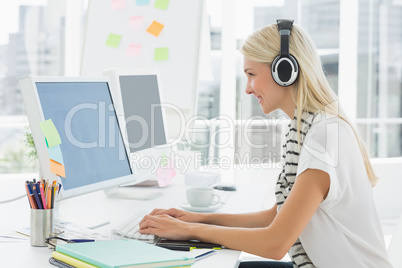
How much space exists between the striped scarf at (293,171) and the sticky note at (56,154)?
0.57m

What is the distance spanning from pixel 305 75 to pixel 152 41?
5.00ft

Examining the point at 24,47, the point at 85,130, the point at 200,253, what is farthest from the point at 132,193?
the point at 24,47

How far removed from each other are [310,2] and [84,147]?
311 centimetres

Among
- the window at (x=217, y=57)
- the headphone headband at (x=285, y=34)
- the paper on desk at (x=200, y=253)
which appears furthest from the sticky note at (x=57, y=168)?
the window at (x=217, y=57)

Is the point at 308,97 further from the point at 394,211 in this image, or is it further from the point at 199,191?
the point at 394,211

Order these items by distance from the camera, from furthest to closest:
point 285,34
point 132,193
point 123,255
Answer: point 132,193 < point 285,34 < point 123,255

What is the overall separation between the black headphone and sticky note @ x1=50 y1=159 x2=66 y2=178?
0.58 meters

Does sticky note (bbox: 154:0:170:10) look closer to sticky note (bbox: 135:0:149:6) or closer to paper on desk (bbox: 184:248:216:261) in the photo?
sticky note (bbox: 135:0:149:6)

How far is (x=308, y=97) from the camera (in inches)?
50.8

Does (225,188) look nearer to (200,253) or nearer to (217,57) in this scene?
(200,253)

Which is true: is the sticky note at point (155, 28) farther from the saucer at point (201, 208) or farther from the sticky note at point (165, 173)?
the saucer at point (201, 208)

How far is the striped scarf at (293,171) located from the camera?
1.23 m

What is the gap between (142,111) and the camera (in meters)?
1.80

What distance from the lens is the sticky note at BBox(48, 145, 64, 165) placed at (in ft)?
3.83
